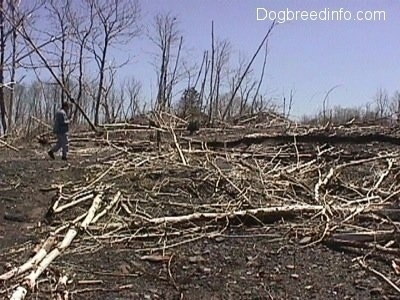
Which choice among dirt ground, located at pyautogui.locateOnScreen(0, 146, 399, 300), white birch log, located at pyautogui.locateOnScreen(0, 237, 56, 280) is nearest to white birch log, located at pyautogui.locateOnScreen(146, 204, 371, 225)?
dirt ground, located at pyautogui.locateOnScreen(0, 146, 399, 300)

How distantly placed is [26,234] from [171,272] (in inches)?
77.5

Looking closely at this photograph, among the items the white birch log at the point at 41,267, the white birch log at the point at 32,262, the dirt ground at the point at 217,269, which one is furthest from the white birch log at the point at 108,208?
the white birch log at the point at 41,267

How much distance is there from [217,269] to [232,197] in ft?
7.33

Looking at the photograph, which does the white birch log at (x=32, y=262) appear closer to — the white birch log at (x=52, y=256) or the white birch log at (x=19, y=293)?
the white birch log at (x=52, y=256)

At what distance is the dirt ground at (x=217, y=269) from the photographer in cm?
465

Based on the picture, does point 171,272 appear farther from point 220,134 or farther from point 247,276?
point 220,134

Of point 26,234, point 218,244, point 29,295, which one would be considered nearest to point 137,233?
point 218,244

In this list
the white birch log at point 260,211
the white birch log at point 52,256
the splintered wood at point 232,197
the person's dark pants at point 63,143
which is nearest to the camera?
the white birch log at point 52,256

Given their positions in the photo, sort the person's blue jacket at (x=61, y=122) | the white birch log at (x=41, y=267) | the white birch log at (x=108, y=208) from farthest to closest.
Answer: the person's blue jacket at (x=61, y=122) → the white birch log at (x=108, y=208) → the white birch log at (x=41, y=267)

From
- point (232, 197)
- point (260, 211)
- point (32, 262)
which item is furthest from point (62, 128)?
point (32, 262)

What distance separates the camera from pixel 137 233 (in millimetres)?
6020

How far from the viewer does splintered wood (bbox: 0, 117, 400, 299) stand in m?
5.72

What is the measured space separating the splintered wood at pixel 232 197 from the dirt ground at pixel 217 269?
126 mm

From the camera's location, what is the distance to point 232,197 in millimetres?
7324
